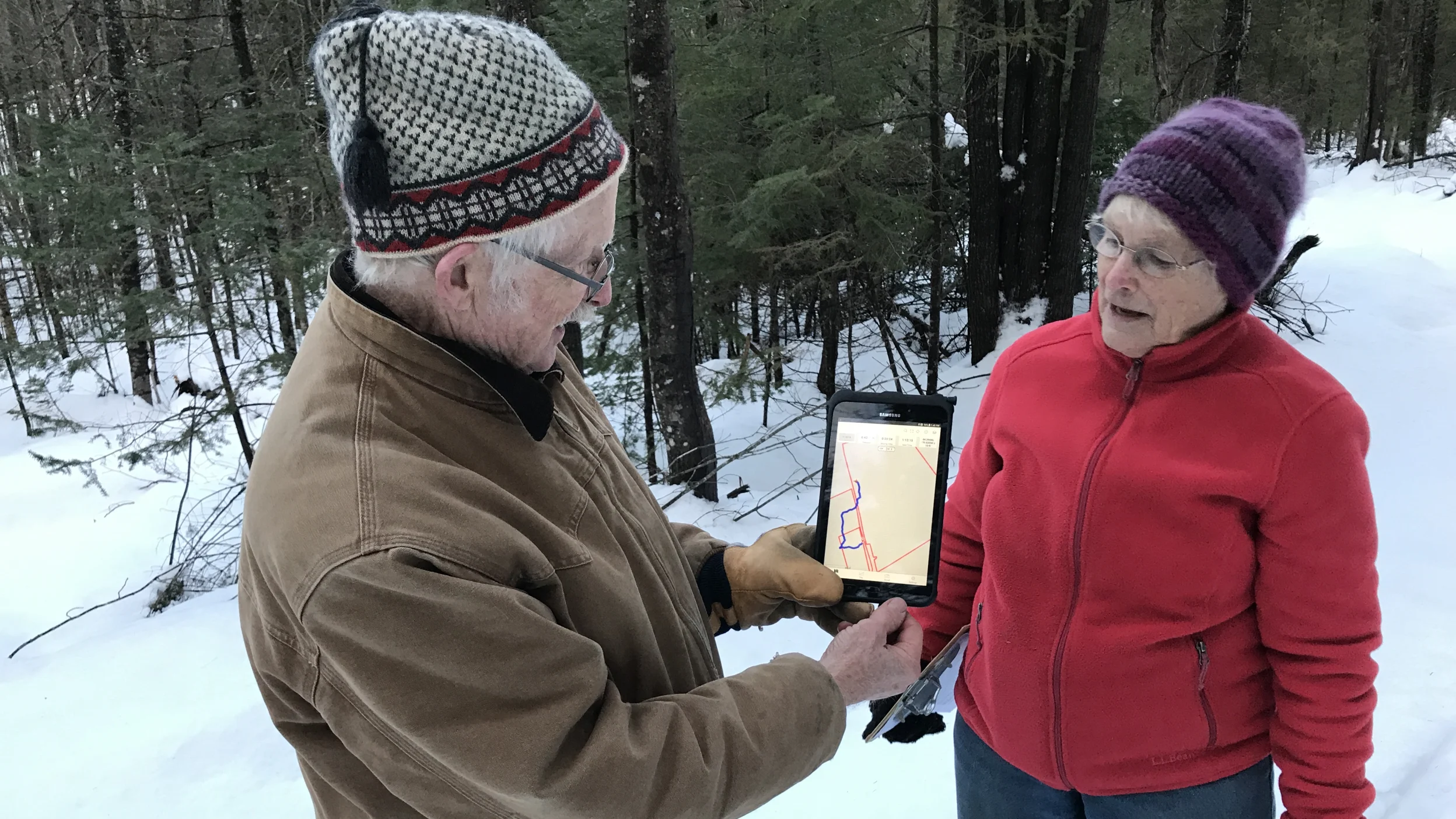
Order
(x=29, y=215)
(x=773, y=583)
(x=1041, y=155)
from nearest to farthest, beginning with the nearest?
1. (x=773, y=583)
2. (x=1041, y=155)
3. (x=29, y=215)

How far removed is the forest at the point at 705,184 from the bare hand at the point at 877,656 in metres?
3.45

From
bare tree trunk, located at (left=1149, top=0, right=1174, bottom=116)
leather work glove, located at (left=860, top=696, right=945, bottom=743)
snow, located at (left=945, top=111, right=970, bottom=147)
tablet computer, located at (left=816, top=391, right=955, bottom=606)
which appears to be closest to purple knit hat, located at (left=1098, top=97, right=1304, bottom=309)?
tablet computer, located at (left=816, top=391, right=955, bottom=606)

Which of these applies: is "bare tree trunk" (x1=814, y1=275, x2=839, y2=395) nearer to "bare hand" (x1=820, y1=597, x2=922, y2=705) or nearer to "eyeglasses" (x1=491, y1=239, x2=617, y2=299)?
"bare hand" (x1=820, y1=597, x2=922, y2=705)

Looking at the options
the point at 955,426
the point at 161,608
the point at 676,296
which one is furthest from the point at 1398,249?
the point at 161,608

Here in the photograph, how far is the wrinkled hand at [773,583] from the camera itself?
1828 millimetres

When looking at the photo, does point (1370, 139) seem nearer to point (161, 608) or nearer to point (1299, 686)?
point (1299, 686)

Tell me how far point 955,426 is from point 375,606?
5.96 metres

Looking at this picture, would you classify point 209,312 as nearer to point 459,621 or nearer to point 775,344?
point 775,344

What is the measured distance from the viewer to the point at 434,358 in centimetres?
115

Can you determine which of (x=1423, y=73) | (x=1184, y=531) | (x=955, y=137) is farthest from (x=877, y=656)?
(x=1423, y=73)

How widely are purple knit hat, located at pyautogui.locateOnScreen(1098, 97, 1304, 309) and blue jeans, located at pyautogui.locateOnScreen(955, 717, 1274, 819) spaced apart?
3.39 feet

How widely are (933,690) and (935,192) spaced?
20.3 ft

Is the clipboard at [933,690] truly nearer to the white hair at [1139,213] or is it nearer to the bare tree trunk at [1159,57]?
the white hair at [1139,213]

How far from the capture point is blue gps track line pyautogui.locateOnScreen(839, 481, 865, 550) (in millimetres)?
1982
